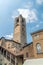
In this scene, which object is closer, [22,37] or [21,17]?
[22,37]

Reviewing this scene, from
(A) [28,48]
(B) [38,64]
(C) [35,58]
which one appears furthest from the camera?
(A) [28,48]

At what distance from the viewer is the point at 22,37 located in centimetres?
6531

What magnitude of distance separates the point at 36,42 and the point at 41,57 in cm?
393

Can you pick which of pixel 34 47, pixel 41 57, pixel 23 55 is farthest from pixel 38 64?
pixel 23 55

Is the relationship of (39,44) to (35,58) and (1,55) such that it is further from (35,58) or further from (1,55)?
(1,55)

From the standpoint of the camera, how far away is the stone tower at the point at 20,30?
64.4 meters

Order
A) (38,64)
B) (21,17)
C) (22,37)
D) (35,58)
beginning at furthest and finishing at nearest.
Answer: (21,17), (22,37), (35,58), (38,64)

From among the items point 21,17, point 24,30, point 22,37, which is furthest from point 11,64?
point 21,17

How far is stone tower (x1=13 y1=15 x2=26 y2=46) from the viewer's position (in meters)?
64.4

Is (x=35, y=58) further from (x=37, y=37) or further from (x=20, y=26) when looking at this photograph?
(x=20, y=26)

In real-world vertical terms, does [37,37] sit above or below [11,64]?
above

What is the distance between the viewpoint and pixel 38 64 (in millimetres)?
29094

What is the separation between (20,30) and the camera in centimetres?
6644

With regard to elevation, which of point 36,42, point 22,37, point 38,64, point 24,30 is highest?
point 24,30
